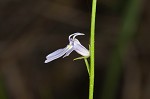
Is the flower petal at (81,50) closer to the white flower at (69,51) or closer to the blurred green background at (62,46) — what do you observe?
the white flower at (69,51)

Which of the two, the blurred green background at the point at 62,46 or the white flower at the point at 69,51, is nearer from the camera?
the white flower at the point at 69,51

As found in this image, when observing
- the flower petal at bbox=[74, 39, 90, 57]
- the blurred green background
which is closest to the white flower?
the flower petal at bbox=[74, 39, 90, 57]

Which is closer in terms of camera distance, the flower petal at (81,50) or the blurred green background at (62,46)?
the flower petal at (81,50)

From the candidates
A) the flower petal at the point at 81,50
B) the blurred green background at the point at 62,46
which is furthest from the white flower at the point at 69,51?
the blurred green background at the point at 62,46

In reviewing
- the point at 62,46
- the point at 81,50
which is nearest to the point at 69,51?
the point at 81,50

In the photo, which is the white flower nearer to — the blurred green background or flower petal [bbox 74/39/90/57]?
flower petal [bbox 74/39/90/57]
